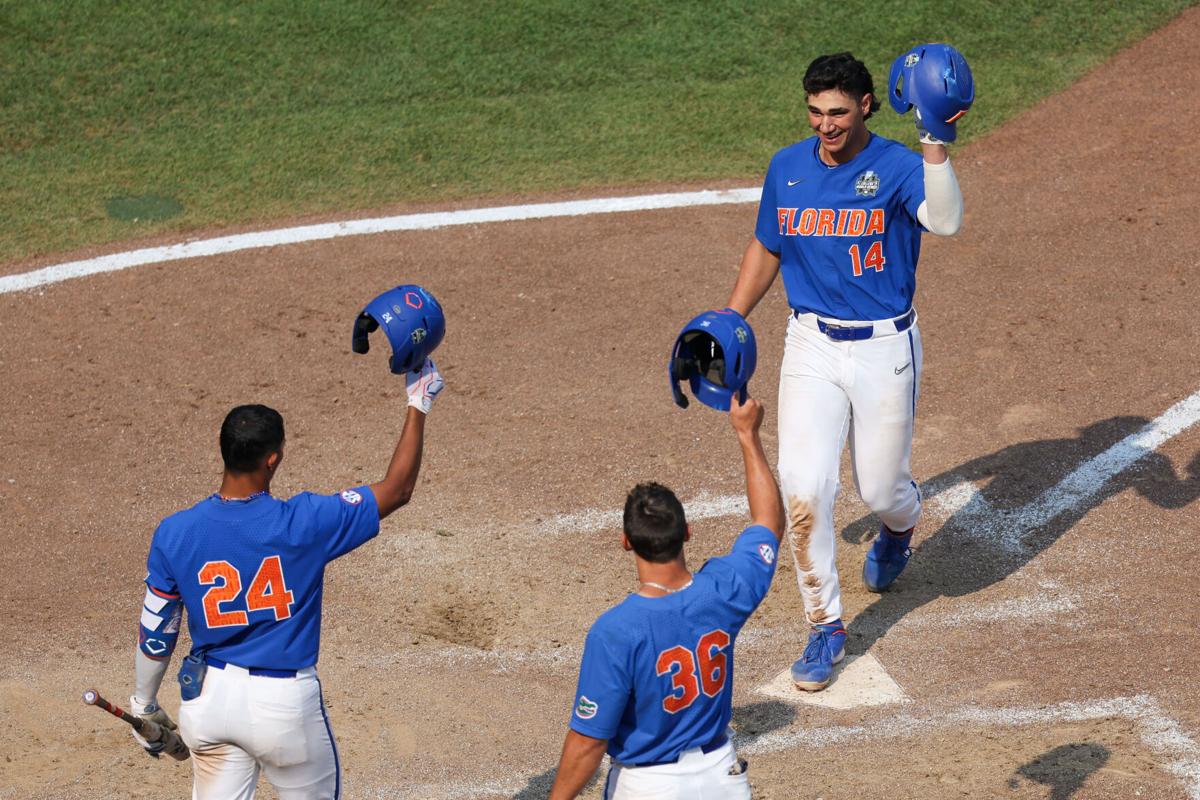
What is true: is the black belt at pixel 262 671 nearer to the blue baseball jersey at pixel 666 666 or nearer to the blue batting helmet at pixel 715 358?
the blue baseball jersey at pixel 666 666

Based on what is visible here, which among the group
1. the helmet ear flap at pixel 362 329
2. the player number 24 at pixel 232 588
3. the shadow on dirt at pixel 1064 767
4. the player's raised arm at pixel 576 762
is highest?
the helmet ear flap at pixel 362 329

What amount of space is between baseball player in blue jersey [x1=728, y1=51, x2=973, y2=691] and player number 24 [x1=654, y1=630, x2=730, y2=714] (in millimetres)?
1914

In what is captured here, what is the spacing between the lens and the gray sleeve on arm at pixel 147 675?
4895mm

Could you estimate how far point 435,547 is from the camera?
287 inches

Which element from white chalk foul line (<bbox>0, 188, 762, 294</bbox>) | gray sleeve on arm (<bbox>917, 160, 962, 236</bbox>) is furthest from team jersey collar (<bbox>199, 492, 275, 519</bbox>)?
white chalk foul line (<bbox>0, 188, 762, 294</bbox>)

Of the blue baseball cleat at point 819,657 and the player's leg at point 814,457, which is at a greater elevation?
the player's leg at point 814,457

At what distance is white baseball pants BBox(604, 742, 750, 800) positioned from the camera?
4.18 metres

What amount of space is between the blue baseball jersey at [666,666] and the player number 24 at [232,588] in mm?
1149

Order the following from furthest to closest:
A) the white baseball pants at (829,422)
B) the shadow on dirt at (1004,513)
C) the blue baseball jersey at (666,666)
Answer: the shadow on dirt at (1004,513), the white baseball pants at (829,422), the blue baseball jersey at (666,666)

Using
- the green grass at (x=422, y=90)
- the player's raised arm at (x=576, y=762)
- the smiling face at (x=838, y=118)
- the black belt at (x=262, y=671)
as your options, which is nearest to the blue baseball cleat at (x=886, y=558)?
the smiling face at (x=838, y=118)

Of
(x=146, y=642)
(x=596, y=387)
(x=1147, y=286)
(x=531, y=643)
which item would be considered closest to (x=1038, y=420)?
(x=1147, y=286)

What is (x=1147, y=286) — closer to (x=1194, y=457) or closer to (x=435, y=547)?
(x=1194, y=457)

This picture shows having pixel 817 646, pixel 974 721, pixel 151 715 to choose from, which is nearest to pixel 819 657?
pixel 817 646

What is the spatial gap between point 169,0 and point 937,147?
909cm
